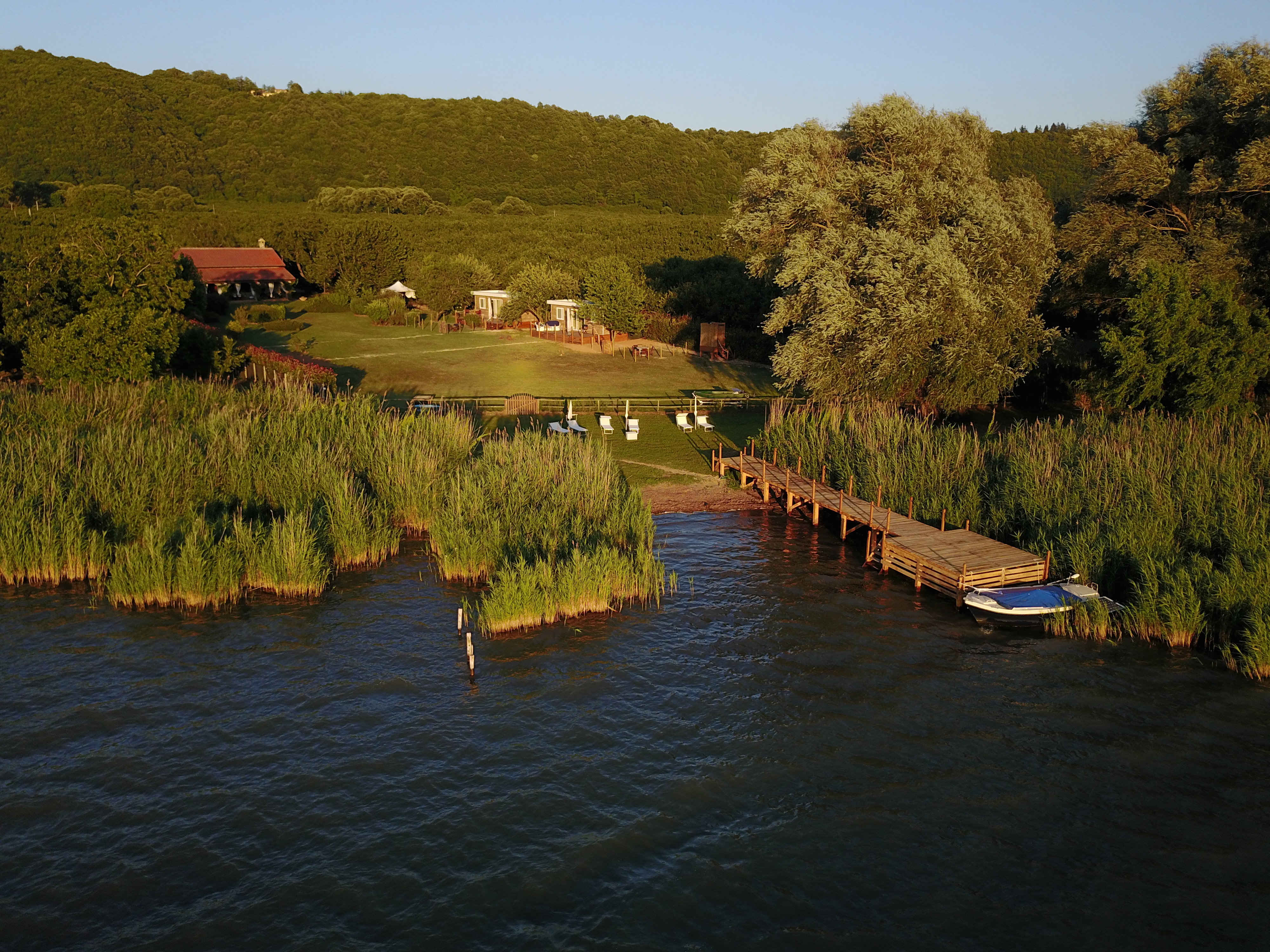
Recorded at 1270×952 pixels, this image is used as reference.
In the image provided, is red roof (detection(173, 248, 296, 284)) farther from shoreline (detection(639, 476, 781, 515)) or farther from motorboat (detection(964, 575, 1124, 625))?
motorboat (detection(964, 575, 1124, 625))

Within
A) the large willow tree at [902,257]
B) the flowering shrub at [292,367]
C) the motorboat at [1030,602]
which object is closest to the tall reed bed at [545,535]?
the motorboat at [1030,602]

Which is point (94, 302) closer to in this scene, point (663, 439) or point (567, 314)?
point (663, 439)

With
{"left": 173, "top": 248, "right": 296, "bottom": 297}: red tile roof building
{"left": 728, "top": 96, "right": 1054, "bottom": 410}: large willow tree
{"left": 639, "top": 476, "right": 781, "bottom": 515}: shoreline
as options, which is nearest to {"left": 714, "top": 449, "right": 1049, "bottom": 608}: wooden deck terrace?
{"left": 639, "top": 476, "right": 781, "bottom": 515}: shoreline

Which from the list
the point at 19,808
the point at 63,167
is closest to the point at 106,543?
the point at 19,808

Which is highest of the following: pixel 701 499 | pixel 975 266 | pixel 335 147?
pixel 335 147

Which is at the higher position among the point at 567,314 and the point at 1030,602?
the point at 567,314

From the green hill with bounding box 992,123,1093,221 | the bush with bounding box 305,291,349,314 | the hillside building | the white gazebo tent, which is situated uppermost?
the green hill with bounding box 992,123,1093,221

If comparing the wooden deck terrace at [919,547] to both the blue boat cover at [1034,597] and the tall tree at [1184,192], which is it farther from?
the tall tree at [1184,192]

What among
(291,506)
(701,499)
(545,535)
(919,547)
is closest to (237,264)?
(291,506)
